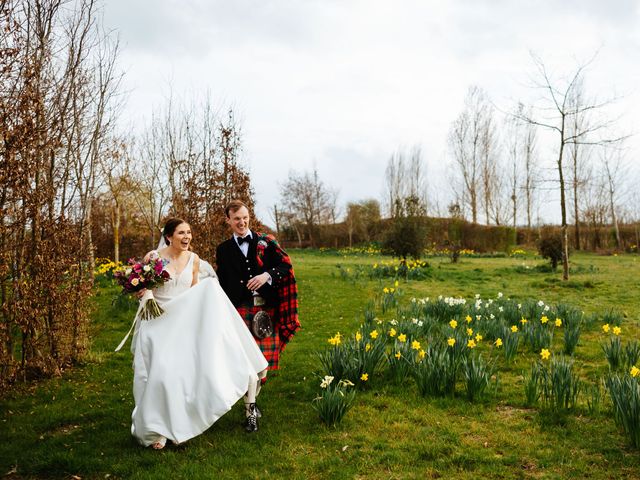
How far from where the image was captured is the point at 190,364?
→ 3830 mm

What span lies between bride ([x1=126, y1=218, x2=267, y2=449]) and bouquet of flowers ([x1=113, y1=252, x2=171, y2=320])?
0.08 m

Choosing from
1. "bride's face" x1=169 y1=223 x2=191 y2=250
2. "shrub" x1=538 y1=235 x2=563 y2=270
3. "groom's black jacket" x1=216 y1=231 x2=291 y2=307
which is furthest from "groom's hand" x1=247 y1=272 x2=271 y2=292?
"shrub" x1=538 y1=235 x2=563 y2=270

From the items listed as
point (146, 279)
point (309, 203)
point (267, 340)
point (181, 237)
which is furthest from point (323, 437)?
point (309, 203)

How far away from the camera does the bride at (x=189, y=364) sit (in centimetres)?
371

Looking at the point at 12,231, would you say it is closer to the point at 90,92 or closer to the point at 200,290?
the point at 200,290

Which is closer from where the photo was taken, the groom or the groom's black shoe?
the groom's black shoe

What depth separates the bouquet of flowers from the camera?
3891mm

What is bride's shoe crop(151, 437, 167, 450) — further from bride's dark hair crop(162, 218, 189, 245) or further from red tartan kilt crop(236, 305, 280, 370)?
bride's dark hair crop(162, 218, 189, 245)

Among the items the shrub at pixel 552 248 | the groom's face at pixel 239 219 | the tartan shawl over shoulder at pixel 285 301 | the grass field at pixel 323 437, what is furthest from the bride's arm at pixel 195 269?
the shrub at pixel 552 248

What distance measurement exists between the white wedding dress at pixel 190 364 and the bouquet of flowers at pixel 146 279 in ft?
0.27

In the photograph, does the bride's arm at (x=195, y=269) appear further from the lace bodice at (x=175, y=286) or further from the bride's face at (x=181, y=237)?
the bride's face at (x=181, y=237)

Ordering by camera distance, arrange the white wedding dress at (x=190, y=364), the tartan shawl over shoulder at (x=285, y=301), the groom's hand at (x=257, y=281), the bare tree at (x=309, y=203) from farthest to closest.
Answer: the bare tree at (x=309, y=203) < the tartan shawl over shoulder at (x=285, y=301) < the groom's hand at (x=257, y=281) < the white wedding dress at (x=190, y=364)

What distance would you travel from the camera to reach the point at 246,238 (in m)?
4.58

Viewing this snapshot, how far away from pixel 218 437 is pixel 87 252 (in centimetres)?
375
